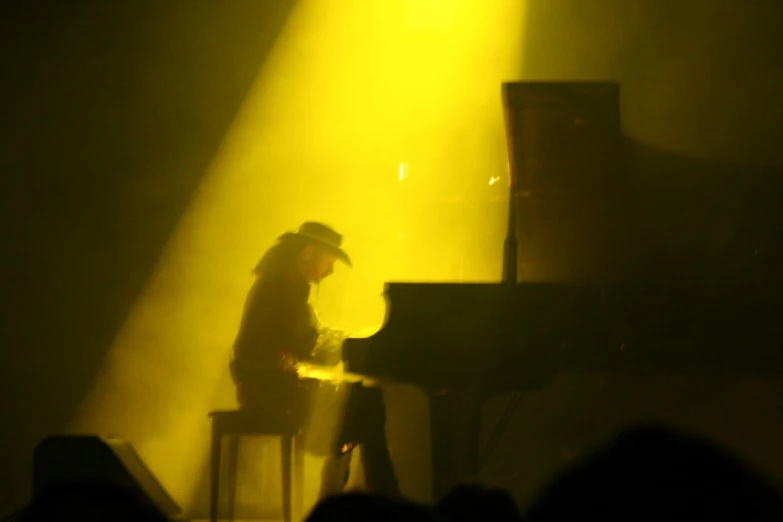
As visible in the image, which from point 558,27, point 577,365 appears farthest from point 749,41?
point 577,365

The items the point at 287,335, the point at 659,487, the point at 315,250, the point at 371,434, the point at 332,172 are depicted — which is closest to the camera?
the point at 659,487

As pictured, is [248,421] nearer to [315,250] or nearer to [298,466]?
[298,466]

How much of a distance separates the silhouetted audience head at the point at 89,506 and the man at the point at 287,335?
140cm

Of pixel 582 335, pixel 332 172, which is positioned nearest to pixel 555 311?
pixel 582 335

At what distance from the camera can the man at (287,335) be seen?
3057 millimetres

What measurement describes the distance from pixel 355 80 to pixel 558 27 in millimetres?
1128

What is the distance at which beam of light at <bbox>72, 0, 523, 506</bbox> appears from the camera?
4383 millimetres

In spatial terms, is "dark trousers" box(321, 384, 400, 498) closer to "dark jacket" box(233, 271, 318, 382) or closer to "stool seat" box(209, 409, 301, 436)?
"stool seat" box(209, 409, 301, 436)

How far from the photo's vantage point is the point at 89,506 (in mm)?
1535

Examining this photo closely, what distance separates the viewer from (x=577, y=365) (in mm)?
2238

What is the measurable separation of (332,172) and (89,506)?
3.18m

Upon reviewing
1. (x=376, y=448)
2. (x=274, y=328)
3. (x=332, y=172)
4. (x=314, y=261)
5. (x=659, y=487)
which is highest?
(x=332, y=172)

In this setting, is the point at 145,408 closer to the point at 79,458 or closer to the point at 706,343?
the point at 79,458

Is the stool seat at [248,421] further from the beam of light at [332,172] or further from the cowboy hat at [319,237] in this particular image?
the beam of light at [332,172]
